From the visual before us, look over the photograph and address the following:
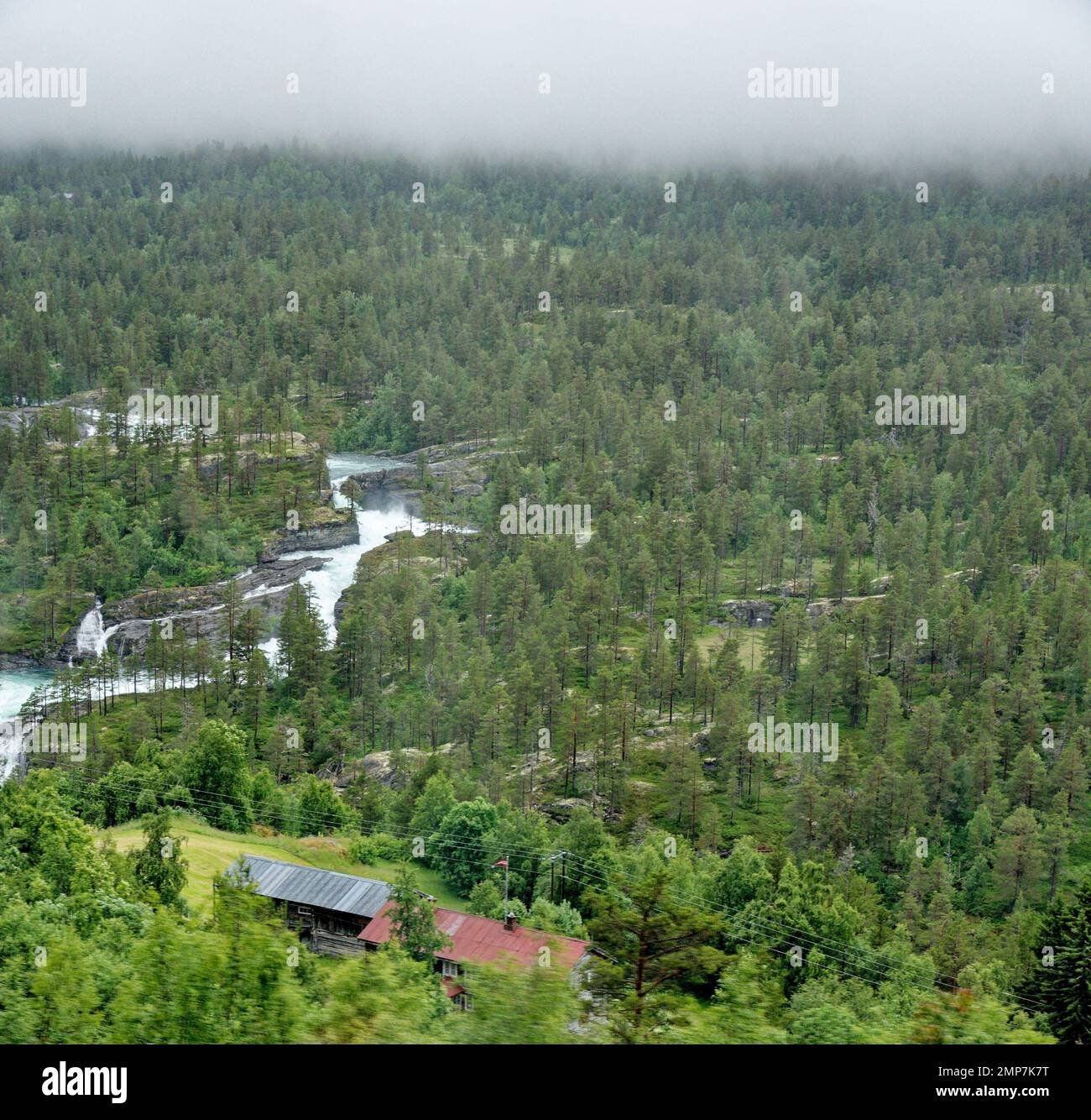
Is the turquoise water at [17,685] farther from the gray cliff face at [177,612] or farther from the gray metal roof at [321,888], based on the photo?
the gray metal roof at [321,888]

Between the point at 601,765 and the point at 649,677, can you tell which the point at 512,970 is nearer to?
the point at 601,765

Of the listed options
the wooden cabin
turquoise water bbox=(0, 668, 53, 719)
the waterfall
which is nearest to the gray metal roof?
the wooden cabin

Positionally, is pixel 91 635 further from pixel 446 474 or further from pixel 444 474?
pixel 444 474

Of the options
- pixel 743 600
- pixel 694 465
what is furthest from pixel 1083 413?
pixel 743 600

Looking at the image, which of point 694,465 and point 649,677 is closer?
point 649,677

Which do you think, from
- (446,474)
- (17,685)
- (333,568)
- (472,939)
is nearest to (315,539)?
(333,568)

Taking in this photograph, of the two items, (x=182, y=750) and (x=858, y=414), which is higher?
(x=858, y=414)
